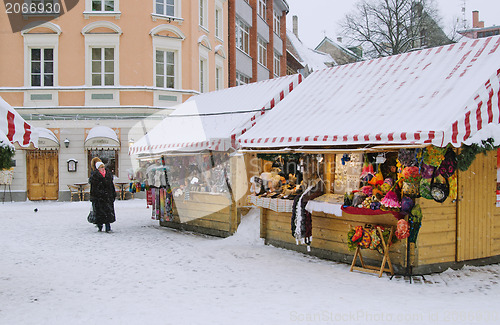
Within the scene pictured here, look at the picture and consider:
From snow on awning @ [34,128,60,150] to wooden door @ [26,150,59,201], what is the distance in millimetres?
578

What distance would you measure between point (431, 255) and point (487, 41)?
3.71 meters

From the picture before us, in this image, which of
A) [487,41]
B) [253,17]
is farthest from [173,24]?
[487,41]

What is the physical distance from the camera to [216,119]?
474 inches

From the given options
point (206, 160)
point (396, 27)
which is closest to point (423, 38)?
point (396, 27)

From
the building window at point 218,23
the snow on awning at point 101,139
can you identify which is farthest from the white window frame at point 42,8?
the building window at point 218,23

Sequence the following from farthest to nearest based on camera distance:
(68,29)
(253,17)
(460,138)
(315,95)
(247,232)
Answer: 1. (253,17)
2. (68,29)
3. (247,232)
4. (315,95)
5. (460,138)

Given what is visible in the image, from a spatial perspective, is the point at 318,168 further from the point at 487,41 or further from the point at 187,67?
the point at 187,67

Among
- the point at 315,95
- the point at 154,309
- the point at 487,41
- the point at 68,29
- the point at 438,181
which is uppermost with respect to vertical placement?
the point at 68,29

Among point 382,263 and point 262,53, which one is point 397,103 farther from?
point 262,53

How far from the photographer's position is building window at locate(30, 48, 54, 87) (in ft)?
69.1

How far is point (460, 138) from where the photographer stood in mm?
6750

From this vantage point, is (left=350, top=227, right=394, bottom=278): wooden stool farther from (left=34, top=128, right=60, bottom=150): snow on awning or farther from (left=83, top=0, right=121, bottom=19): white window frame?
(left=83, top=0, right=121, bottom=19): white window frame

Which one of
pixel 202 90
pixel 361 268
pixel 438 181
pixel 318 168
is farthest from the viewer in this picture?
pixel 202 90

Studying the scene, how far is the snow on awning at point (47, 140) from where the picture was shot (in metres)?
20.3
